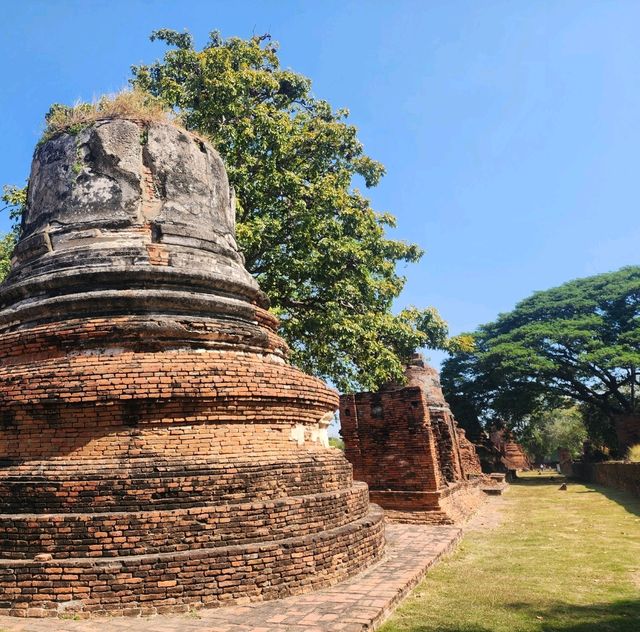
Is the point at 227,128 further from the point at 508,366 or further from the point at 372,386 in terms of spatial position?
the point at 508,366

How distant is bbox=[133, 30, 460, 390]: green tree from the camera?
12109mm

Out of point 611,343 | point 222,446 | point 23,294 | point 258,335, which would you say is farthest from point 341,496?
point 611,343

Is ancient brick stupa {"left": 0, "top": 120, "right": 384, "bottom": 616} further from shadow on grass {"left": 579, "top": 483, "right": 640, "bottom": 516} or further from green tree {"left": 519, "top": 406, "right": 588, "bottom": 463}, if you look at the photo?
green tree {"left": 519, "top": 406, "right": 588, "bottom": 463}

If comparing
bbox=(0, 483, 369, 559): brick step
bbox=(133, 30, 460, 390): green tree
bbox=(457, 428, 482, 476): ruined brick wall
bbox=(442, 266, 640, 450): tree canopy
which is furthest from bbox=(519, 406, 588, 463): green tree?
bbox=(0, 483, 369, 559): brick step

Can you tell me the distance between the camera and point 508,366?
2488 cm

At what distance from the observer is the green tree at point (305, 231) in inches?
477

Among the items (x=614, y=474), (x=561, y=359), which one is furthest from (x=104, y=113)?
(x=561, y=359)

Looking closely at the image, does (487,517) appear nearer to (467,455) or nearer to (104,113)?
(467,455)

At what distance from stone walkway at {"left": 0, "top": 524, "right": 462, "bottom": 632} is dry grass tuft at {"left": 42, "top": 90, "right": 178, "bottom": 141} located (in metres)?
5.51

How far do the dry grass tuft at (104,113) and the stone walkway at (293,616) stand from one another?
5515 millimetres

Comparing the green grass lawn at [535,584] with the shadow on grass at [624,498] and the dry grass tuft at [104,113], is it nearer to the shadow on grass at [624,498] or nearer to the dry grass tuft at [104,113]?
the shadow on grass at [624,498]

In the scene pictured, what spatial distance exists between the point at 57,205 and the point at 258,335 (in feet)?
9.61

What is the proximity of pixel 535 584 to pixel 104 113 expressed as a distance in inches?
288

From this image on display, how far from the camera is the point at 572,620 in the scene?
166 inches
